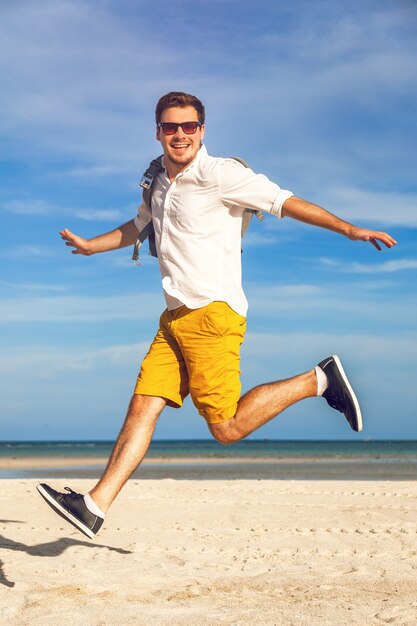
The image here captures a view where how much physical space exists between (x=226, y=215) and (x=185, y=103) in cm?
71

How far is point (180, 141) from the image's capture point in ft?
15.2

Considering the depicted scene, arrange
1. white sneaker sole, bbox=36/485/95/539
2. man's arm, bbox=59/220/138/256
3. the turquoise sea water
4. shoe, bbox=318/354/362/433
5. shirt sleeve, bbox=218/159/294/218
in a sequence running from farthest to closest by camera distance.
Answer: the turquoise sea water < man's arm, bbox=59/220/138/256 < shoe, bbox=318/354/362/433 < shirt sleeve, bbox=218/159/294/218 < white sneaker sole, bbox=36/485/95/539

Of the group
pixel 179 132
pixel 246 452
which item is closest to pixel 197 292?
pixel 179 132

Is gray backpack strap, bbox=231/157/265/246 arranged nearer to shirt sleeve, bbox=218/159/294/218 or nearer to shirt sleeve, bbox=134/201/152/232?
shirt sleeve, bbox=218/159/294/218

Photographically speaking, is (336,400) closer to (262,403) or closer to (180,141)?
(262,403)

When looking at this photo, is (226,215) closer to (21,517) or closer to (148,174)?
(148,174)

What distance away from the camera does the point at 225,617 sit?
3.93m

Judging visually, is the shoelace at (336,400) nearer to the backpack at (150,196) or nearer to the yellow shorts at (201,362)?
the yellow shorts at (201,362)

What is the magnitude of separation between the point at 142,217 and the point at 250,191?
2.88ft

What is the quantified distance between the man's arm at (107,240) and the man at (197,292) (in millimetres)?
493

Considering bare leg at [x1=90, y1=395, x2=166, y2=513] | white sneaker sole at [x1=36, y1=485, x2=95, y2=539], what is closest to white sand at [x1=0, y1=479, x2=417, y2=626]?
white sneaker sole at [x1=36, y1=485, x2=95, y2=539]

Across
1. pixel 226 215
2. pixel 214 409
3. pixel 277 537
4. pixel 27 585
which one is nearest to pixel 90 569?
pixel 27 585

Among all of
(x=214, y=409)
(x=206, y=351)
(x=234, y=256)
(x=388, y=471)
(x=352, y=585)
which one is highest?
(x=234, y=256)

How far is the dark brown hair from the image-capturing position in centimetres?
470
